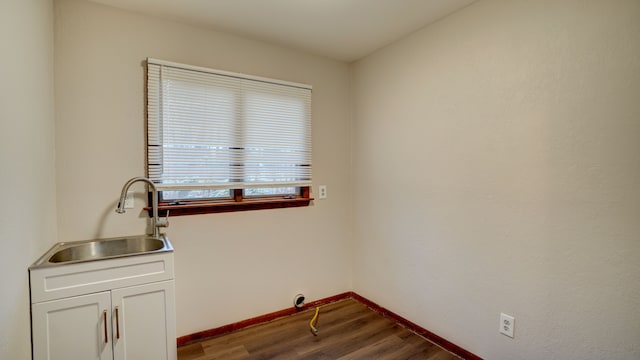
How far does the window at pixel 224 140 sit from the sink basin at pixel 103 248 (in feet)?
0.91

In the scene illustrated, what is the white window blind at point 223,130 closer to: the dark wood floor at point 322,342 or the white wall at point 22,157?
the white wall at point 22,157

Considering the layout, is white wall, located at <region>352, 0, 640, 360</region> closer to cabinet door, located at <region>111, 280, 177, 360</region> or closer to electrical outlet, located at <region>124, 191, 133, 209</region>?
cabinet door, located at <region>111, 280, 177, 360</region>

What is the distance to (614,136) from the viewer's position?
142 centimetres

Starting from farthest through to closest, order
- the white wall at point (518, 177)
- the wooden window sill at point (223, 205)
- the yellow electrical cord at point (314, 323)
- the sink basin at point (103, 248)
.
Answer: the yellow electrical cord at point (314, 323)
the wooden window sill at point (223, 205)
the sink basin at point (103, 248)
the white wall at point (518, 177)

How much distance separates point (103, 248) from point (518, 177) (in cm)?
267

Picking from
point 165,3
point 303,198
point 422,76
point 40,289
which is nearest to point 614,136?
point 422,76

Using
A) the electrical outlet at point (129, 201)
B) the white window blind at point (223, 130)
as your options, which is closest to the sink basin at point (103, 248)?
the electrical outlet at point (129, 201)

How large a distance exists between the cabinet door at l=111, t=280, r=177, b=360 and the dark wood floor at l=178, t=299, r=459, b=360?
1.59 ft

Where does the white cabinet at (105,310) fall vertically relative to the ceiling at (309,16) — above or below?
below

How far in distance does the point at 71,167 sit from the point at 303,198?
1722mm

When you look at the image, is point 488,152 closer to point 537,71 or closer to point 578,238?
point 537,71

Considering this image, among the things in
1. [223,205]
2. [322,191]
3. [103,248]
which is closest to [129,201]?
[103,248]

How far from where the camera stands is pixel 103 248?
1.96 m

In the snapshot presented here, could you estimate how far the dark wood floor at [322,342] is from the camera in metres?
2.11
